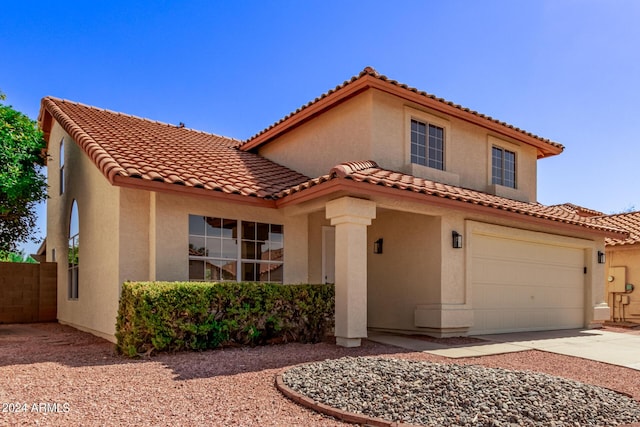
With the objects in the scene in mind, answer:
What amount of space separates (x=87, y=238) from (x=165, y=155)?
289 cm

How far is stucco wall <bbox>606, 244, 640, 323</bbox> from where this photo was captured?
53.1ft

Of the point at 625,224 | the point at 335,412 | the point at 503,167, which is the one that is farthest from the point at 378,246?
the point at 625,224

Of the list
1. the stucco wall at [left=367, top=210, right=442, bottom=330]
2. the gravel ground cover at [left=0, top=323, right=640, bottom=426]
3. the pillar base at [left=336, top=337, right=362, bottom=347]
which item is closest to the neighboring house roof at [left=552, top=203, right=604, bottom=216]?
the stucco wall at [left=367, top=210, right=442, bottom=330]

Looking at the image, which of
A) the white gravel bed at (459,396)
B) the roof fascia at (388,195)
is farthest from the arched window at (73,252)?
the white gravel bed at (459,396)

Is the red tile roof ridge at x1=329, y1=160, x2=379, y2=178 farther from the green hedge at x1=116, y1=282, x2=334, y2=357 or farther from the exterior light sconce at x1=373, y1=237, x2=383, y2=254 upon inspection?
the green hedge at x1=116, y1=282, x2=334, y2=357

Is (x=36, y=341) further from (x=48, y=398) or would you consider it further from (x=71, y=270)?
(x=48, y=398)

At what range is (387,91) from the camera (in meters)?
10.8

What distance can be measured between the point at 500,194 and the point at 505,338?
171 inches

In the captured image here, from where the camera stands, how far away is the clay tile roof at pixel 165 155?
8695 mm

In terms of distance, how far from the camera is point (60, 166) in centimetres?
1423

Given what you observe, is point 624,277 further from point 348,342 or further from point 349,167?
point 349,167

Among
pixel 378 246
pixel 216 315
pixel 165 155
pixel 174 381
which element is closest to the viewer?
pixel 174 381

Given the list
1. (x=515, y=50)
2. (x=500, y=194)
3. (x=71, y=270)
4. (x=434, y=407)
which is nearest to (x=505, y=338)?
(x=500, y=194)

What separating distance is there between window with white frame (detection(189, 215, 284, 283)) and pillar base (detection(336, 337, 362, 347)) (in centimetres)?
248
